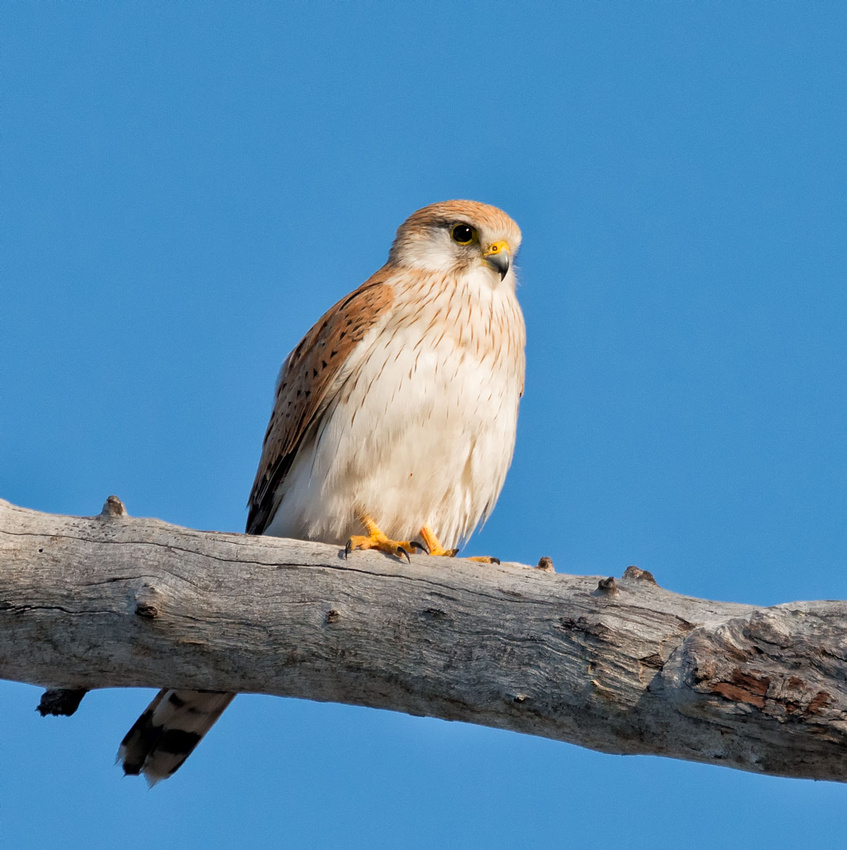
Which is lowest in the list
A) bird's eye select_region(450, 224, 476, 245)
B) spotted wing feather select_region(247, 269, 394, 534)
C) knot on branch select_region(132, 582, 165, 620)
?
knot on branch select_region(132, 582, 165, 620)

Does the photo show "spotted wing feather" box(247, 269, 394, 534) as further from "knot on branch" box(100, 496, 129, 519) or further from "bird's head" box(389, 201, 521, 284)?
"knot on branch" box(100, 496, 129, 519)

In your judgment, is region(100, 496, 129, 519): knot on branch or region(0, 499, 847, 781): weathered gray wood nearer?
region(0, 499, 847, 781): weathered gray wood

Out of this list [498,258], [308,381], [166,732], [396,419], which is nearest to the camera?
[166,732]

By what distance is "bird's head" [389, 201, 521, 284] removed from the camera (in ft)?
16.4

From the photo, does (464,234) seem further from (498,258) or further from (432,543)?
(432,543)

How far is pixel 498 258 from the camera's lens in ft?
16.5

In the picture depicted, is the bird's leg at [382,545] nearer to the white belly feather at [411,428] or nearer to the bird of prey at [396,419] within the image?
the bird of prey at [396,419]

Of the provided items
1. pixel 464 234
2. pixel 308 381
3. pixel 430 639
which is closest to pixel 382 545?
pixel 430 639

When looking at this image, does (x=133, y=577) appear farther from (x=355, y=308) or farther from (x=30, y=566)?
(x=355, y=308)

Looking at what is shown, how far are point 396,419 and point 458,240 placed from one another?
3.84 feet

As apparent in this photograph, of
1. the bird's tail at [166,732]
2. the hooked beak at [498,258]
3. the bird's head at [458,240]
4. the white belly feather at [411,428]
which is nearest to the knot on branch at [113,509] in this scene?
the bird's tail at [166,732]

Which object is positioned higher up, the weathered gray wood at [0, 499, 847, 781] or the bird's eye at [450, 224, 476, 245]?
the bird's eye at [450, 224, 476, 245]

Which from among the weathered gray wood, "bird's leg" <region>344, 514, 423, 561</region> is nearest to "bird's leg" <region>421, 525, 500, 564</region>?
"bird's leg" <region>344, 514, 423, 561</region>

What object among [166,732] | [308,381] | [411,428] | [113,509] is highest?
[308,381]
